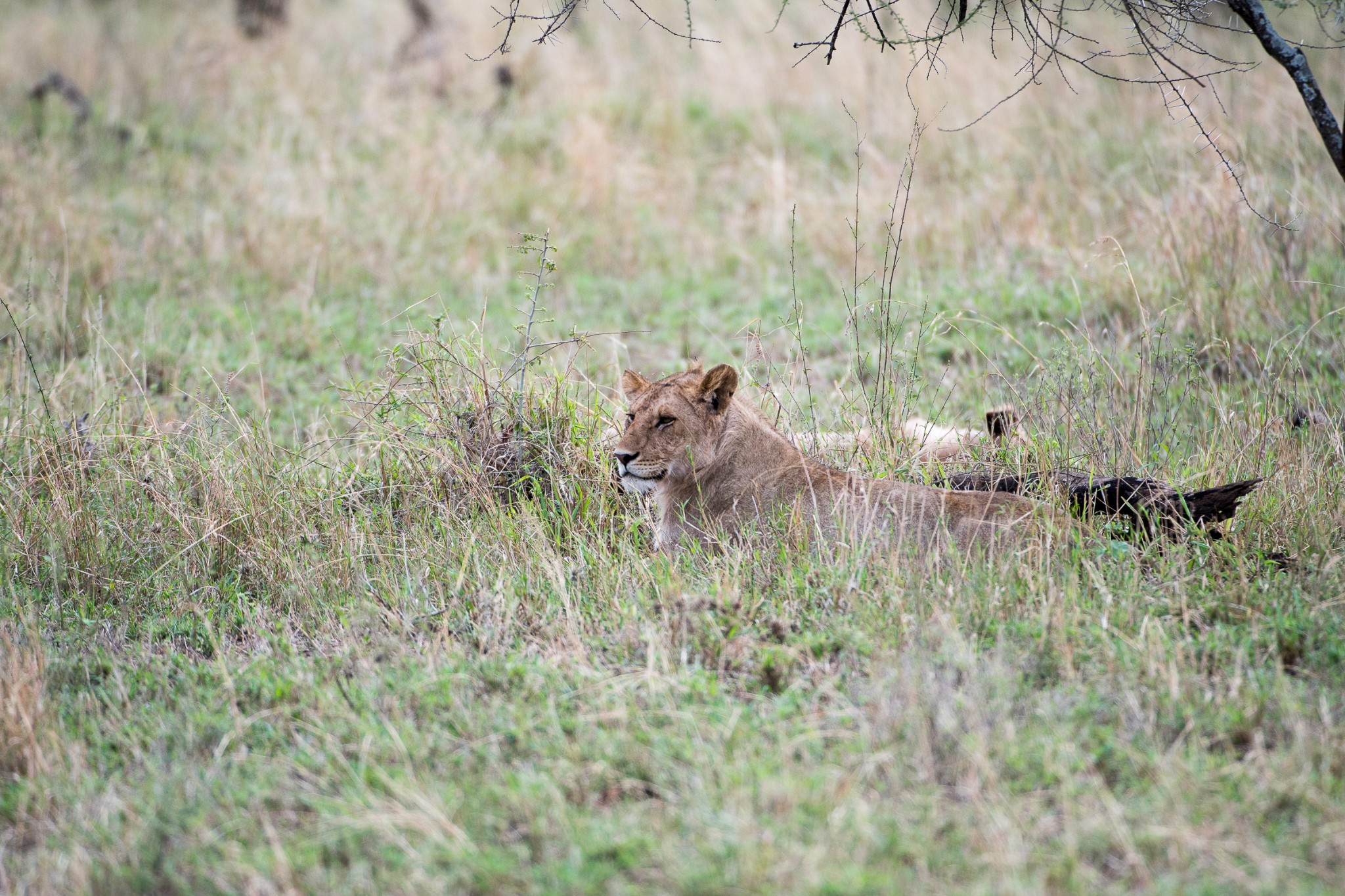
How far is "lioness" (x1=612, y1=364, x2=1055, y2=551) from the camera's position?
→ 4.44m

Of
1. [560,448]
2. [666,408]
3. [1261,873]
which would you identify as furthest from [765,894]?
[560,448]

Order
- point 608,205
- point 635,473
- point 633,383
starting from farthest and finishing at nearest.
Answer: point 608,205 < point 633,383 < point 635,473

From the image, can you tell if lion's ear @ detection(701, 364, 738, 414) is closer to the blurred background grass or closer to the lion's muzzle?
the lion's muzzle

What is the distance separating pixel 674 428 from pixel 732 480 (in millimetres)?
349

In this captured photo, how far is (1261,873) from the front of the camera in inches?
99.8

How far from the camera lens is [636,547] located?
4.91 m

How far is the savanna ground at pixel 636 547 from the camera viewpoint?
2.84 m

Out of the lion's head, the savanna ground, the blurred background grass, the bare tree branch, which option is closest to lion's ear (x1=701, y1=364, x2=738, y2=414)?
the lion's head

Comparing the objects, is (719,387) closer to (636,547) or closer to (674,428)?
(674,428)

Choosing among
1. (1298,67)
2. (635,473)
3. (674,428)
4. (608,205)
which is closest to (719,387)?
(674,428)

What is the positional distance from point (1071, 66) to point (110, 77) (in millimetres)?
11153

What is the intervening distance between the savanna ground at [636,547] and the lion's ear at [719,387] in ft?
1.87

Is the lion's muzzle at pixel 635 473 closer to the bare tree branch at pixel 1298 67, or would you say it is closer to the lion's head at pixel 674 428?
the lion's head at pixel 674 428

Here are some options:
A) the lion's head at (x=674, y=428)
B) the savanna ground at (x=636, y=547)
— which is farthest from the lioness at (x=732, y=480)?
the savanna ground at (x=636, y=547)
